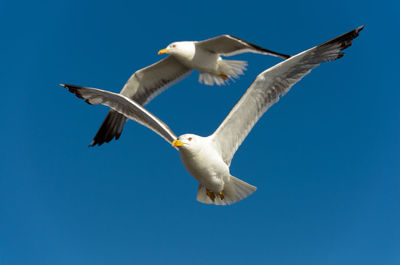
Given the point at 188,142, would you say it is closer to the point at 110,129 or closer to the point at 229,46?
the point at 229,46

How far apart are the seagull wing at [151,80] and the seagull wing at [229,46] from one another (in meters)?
0.97

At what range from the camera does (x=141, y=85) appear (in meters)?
9.40

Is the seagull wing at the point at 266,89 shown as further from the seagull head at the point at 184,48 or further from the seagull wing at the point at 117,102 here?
the seagull head at the point at 184,48

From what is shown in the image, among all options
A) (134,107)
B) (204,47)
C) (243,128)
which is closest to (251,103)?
(243,128)

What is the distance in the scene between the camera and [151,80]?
30.9 ft

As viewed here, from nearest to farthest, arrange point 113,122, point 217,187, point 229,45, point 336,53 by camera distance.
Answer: point 336,53 < point 217,187 < point 229,45 < point 113,122

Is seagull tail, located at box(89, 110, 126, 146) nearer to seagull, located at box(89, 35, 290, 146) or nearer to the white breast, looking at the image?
seagull, located at box(89, 35, 290, 146)

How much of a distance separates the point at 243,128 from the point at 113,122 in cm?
366

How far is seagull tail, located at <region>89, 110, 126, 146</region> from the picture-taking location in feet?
29.4

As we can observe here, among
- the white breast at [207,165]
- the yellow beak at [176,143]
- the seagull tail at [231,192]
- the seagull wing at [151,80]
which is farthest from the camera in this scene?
the seagull wing at [151,80]

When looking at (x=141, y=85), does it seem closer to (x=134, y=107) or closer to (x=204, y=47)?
(x=204, y=47)

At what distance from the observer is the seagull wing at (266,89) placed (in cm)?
564

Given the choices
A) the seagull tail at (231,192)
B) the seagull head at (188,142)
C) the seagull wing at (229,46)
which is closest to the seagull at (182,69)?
the seagull wing at (229,46)

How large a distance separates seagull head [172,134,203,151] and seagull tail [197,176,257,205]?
1.03 meters
